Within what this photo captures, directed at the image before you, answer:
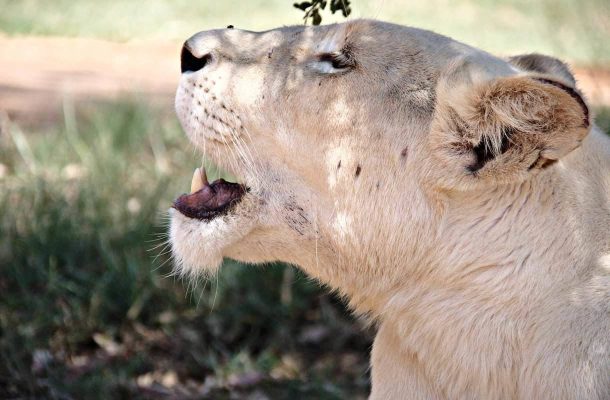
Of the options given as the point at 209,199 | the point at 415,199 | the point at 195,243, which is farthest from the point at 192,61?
the point at 415,199

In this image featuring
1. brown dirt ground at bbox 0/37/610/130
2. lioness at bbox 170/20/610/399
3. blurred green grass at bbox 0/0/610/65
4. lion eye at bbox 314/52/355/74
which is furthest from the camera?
blurred green grass at bbox 0/0/610/65

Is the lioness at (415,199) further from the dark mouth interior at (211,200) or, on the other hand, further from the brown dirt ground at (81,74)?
the brown dirt ground at (81,74)

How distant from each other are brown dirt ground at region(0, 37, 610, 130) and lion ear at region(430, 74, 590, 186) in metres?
4.76

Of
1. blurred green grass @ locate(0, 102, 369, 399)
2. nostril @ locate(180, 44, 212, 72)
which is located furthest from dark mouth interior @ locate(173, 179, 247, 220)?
blurred green grass @ locate(0, 102, 369, 399)

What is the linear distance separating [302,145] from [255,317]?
2209 millimetres

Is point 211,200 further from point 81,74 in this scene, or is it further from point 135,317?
point 81,74

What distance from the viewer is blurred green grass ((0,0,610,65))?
10.6 m

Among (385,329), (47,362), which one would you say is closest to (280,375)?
(47,362)

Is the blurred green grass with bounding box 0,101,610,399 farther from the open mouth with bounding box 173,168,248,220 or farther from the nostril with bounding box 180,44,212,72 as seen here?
the nostril with bounding box 180,44,212,72

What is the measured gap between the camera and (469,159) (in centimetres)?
268

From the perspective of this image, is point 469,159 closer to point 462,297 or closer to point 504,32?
point 462,297

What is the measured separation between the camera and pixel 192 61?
118 inches

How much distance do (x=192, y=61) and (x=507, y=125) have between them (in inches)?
38.1

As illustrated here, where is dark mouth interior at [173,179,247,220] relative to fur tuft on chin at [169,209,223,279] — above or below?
above
